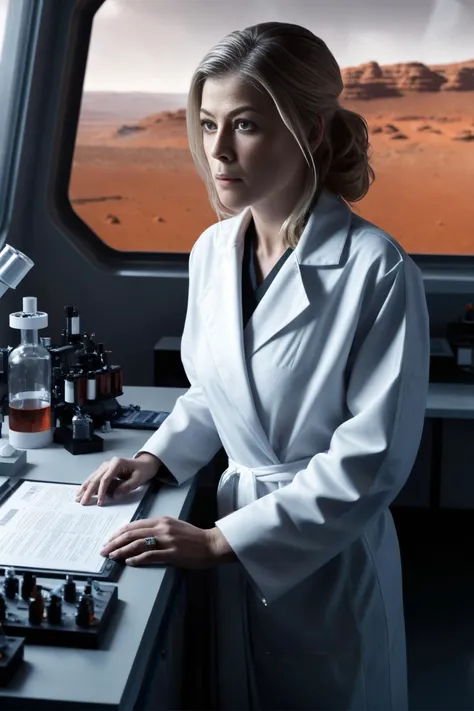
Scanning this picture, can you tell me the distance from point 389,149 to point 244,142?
13.4 ft

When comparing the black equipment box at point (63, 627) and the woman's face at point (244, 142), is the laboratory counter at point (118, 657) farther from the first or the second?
the woman's face at point (244, 142)

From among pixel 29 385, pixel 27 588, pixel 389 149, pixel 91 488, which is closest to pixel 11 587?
pixel 27 588

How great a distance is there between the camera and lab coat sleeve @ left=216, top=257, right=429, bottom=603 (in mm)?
1269

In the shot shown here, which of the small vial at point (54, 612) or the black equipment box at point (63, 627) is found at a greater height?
the small vial at point (54, 612)

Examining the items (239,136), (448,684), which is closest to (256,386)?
(239,136)

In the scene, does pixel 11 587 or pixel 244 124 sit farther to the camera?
pixel 244 124

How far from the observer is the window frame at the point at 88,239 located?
3.15 metres

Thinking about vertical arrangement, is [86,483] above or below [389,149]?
below

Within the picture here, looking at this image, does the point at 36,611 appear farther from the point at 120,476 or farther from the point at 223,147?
the point at 223,147

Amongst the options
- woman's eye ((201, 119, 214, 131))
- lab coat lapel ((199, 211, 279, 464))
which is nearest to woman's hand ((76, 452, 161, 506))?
lab coat lapel ((199, 211, 279, 464))

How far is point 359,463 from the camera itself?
1.28 m

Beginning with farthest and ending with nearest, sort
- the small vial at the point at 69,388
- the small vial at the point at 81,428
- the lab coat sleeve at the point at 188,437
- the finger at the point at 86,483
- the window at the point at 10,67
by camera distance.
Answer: the window at the point at 10,67 → the small vial at the point at 69,388 → the small vial at the point at 81,428 → the lab coat sleeve at the point at 188,437 → the finger at the point at 86,483

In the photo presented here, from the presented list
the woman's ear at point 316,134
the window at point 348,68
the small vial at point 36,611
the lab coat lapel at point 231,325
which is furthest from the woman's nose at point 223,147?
the window at point 348,68

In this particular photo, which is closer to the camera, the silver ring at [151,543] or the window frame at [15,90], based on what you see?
the silver ring at [151,543]
